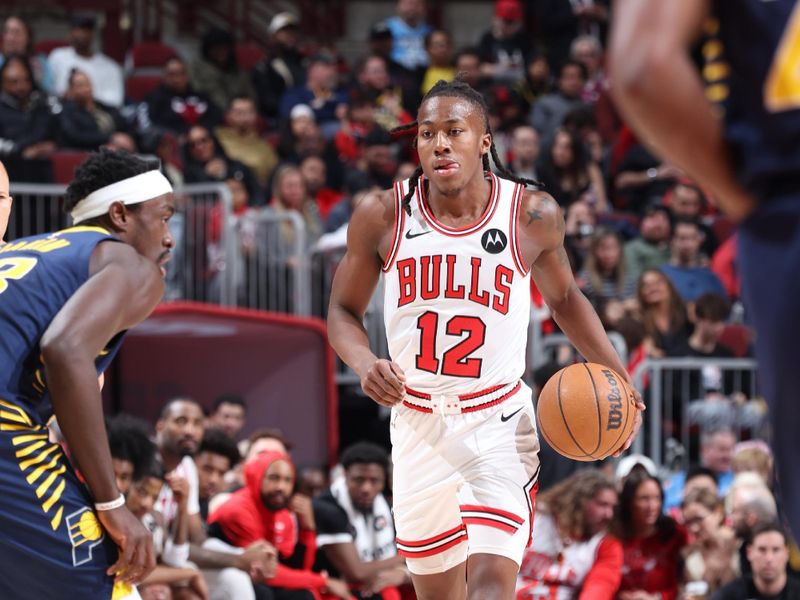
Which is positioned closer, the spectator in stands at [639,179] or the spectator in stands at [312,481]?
the spectator in stands at [312,481]

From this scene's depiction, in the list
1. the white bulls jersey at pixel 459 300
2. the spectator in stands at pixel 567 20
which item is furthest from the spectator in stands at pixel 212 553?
the spectator in stands at pixel 567 20

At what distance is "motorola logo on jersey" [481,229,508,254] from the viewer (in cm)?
552

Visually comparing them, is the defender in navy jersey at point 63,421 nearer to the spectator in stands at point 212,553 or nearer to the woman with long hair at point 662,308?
the spectator in stands at point 212,553

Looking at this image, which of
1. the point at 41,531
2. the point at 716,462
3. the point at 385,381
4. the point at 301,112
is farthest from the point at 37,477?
the point at 301,112

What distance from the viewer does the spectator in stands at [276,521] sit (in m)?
8.41

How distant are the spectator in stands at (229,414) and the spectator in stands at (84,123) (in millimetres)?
2866

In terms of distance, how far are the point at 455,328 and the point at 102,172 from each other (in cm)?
167

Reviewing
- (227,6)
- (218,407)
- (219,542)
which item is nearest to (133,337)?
(218,407)

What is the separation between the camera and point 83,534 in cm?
381

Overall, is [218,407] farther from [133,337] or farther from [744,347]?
[744,347]

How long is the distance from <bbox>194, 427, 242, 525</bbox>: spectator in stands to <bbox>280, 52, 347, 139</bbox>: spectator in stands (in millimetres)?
6793

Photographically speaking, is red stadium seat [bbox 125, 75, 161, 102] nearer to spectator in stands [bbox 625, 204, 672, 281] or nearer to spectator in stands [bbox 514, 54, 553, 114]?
spectator in stands [bbox 514, 54, 553, 114]

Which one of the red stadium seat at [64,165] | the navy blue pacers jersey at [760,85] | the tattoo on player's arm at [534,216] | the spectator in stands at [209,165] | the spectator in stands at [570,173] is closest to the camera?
the navy blue pacers jersey at [760,85]

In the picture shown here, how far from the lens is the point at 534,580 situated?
8.82 m
